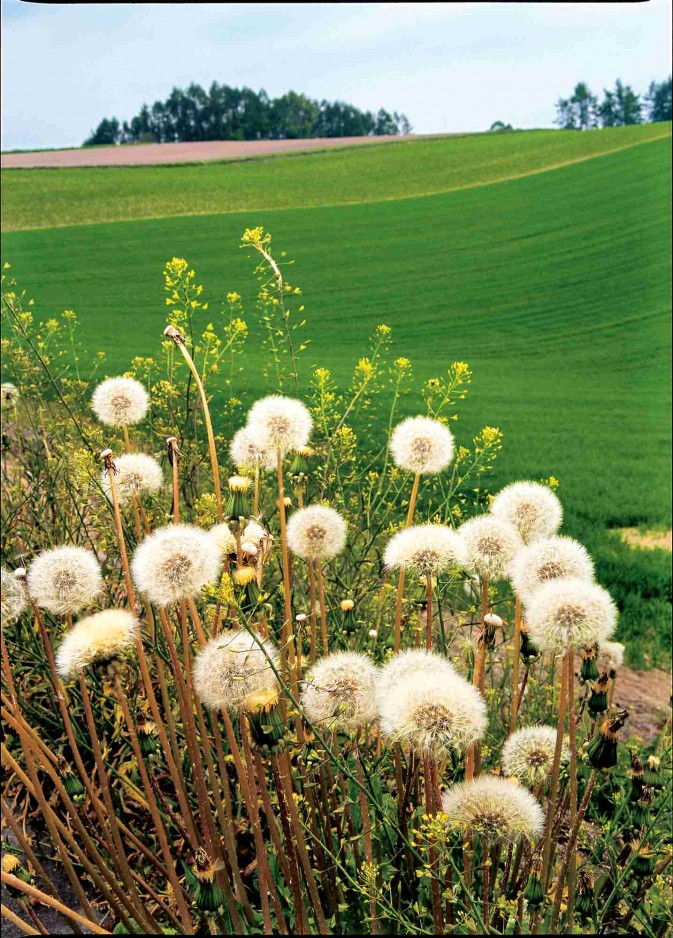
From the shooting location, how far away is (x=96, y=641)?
3.43ft

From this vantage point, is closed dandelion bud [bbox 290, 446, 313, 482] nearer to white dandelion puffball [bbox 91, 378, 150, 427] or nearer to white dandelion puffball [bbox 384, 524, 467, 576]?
white dandelion puffball [bbox 384, 524, 467, 576]

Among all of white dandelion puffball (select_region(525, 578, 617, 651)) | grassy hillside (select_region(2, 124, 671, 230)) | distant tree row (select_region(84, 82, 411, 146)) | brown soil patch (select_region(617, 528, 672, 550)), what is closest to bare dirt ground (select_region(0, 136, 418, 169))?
grassy hillside (select_region(2, 124, 671, 230))

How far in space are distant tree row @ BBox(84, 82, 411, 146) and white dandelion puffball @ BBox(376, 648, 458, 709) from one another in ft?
15.5

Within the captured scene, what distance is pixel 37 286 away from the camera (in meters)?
5.05

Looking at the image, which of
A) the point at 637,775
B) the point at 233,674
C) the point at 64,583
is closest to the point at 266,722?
the point at 233,674

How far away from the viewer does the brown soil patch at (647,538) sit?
500 cm

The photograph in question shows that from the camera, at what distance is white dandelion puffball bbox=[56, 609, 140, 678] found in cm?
104

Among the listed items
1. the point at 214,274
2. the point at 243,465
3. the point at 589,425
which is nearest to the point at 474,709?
the point at 243,465

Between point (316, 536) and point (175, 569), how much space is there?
1.20 ft

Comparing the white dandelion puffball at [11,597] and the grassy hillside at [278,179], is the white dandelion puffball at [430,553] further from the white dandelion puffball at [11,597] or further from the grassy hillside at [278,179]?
the grassy hillside at [278,179]

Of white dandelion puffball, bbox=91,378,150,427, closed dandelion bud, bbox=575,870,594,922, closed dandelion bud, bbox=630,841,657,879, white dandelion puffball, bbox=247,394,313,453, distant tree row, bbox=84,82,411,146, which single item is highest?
distant tree row, bbox=84,82,411,146

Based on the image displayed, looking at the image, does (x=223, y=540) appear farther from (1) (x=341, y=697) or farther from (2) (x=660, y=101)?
(2) (x=660, y=101)

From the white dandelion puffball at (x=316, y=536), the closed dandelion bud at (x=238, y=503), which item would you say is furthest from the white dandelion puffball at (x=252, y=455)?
the closed dandelion bud at (x=238, y=503)

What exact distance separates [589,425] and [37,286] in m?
4.74
